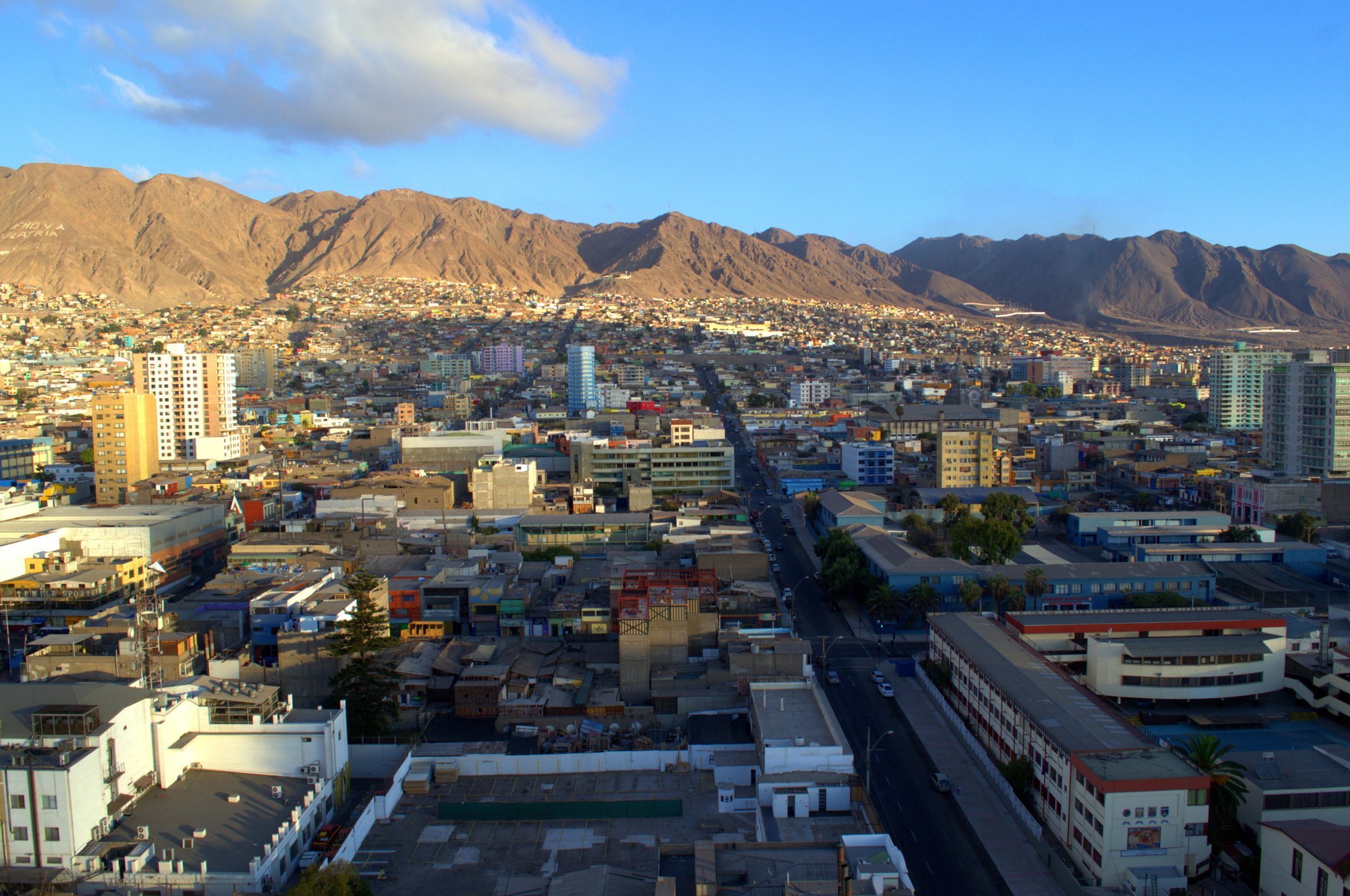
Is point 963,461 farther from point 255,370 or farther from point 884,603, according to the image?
point 255,370

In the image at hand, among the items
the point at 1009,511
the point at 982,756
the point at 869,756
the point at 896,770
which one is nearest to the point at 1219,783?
the point at 982,756

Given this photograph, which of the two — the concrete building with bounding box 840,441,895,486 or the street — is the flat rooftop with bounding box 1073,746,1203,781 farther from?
the concrete building with bounding box 840,441,895,486

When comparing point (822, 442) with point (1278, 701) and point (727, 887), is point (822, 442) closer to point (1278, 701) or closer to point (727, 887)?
point (1278, 701)

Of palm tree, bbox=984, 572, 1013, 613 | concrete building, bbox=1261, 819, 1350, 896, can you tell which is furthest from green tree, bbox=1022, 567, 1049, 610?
concrete building, bbox=1261, 819, 1350, 896

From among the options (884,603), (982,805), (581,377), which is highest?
(581,377)

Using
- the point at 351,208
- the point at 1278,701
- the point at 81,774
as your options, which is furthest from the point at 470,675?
the point at 351,208

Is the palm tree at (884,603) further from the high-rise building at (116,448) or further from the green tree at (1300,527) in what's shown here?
the high-rise building at (116,448)
